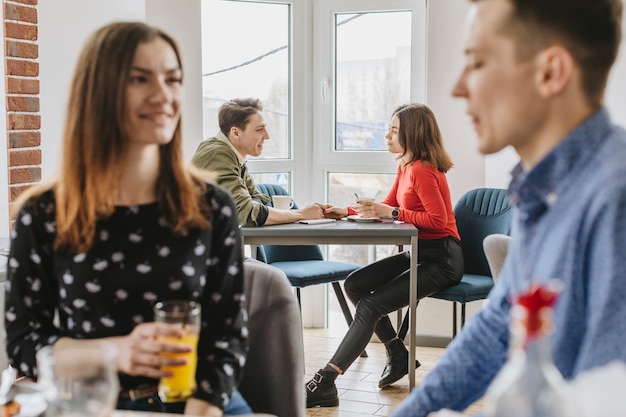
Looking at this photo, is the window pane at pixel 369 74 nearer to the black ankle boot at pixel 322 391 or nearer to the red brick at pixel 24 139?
the black ankle boot at pixel 322 391

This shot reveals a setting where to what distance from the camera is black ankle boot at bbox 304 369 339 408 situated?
3480mm

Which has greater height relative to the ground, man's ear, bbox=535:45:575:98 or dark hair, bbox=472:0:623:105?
dark hair, bbox=472:0:623:105

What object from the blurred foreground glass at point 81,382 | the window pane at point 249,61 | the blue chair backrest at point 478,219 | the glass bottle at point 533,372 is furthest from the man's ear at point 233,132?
A: the glass bottle at point 533,372

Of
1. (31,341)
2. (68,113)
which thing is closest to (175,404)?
(31,341)

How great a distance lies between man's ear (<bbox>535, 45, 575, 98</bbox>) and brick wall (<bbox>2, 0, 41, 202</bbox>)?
282 centimetres

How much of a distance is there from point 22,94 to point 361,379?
2.03 meters

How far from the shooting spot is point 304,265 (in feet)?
13.4

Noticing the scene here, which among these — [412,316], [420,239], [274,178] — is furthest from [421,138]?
[274,178]

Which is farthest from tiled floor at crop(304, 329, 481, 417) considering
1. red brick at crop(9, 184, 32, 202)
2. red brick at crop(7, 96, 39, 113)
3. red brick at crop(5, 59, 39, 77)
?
red brick at crop(5, 59, 39, 77)

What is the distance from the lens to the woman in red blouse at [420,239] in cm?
364

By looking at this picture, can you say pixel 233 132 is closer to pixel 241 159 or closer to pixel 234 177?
pixel 241 159

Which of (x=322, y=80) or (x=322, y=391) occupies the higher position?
(x=322, y=80)

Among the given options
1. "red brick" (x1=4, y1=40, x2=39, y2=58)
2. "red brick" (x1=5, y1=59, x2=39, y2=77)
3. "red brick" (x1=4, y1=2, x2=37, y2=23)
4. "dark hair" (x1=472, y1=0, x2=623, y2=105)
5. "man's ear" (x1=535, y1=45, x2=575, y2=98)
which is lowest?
"man's ear" (x1=535, y1=45, x2=575, y2=98)

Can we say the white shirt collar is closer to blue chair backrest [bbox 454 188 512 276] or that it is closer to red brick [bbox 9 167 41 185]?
red brick [bbox 9 167 41 185]
